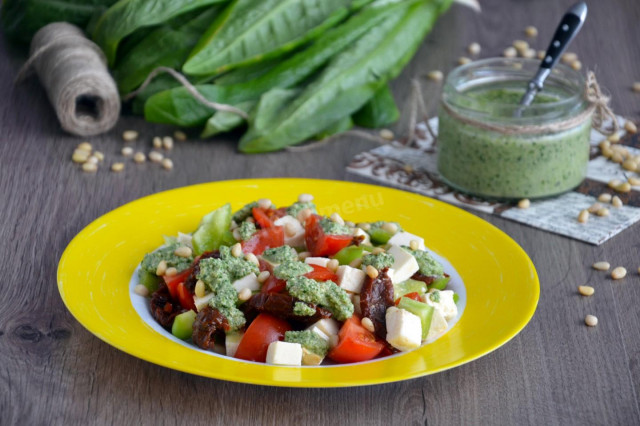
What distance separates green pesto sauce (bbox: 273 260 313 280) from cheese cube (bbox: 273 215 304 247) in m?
0.23

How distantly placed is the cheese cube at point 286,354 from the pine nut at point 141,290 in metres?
0.42

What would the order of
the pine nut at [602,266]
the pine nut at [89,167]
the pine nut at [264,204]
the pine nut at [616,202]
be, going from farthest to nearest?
the pine nut at [89,167]
the pine nut at [616,202]
the pine nut at [602,266]
the pine nut at [264,204]

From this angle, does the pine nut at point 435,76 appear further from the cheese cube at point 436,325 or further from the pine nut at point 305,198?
the cheese cube at point 436,325

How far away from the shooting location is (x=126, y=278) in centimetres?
199

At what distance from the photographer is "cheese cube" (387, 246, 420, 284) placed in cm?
185

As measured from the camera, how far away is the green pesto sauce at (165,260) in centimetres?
194

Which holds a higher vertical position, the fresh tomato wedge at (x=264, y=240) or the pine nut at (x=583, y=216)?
the fresh tomato wedge at (x=264, y=240)

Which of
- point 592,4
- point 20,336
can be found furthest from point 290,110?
point 592,4

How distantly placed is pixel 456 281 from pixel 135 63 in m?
1.57

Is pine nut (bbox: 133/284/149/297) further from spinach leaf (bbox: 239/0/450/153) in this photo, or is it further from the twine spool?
the twine spool

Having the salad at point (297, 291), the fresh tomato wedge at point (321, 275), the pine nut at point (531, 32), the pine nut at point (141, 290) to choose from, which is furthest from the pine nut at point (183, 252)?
the pine nut at point (531, 32)

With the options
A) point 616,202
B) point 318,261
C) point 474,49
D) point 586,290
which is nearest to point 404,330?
point 318,261

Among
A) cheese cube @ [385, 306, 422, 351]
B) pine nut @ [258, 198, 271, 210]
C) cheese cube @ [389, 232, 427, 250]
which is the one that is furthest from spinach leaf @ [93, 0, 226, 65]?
cheese cube @ [385, 306, 422, 351]

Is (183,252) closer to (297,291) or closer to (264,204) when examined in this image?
(264,204)
